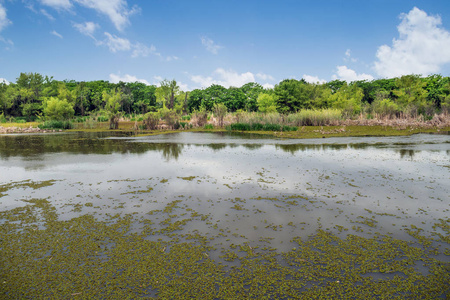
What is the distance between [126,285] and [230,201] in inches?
155

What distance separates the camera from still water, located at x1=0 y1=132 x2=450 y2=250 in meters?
6.17

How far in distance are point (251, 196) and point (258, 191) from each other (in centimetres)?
52

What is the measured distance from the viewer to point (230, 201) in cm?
762

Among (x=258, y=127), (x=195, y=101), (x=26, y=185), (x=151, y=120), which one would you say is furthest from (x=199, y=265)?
(x=195, y=101)

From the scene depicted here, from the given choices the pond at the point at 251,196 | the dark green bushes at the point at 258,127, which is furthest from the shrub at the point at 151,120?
the pond at the point at 251,196

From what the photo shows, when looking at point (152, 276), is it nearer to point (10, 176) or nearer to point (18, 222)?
point (18, 222)

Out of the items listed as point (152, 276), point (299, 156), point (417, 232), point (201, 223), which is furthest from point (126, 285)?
point (299, 156)

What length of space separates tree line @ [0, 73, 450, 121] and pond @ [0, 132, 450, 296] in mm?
29911

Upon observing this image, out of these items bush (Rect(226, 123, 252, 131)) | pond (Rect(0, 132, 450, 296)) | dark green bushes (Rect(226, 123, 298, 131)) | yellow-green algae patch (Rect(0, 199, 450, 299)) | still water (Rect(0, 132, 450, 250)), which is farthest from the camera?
bush (Rect(226, 123, 252, 131))

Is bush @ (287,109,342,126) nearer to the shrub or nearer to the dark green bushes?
the dark green bushes

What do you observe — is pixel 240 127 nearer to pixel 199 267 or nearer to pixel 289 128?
pixel 289 128

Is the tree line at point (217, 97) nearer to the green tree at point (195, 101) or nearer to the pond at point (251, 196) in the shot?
the green tree at point (195, 101)

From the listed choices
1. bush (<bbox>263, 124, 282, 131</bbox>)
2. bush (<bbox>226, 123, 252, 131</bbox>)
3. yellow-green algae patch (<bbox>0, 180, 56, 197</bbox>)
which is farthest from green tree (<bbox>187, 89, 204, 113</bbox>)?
yellow-green algae patch (<bbox>0, 180, 56, 197</bbox>)

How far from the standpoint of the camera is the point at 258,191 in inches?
335
